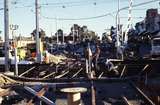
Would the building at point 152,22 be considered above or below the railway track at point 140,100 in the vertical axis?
above

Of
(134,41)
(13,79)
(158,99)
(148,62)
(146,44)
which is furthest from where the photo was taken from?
(134,41)

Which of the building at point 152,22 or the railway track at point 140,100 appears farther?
the building at point 152,22

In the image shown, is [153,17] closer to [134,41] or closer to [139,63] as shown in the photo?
[134,41]

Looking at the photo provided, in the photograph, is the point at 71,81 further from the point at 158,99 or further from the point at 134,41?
the point at 134,41

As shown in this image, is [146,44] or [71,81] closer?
[71,81]

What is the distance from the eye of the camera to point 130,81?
61.4 feet

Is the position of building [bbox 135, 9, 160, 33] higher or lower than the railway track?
higher

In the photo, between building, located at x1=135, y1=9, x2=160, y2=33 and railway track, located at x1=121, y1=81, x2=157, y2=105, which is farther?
building, located at x1=135, y1=9, x2=160, y2=33

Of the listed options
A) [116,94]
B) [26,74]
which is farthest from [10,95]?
[26,74]

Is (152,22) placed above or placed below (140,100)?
above

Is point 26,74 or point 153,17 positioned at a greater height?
point 153,17

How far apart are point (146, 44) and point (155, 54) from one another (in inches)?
437

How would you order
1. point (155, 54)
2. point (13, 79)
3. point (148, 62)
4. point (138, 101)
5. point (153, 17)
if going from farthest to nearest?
point (153, 17) → point (155, 54) → point (148, 62) → point (13, 79) → point (138, 101)

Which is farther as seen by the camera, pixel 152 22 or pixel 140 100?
pixel 152 22
